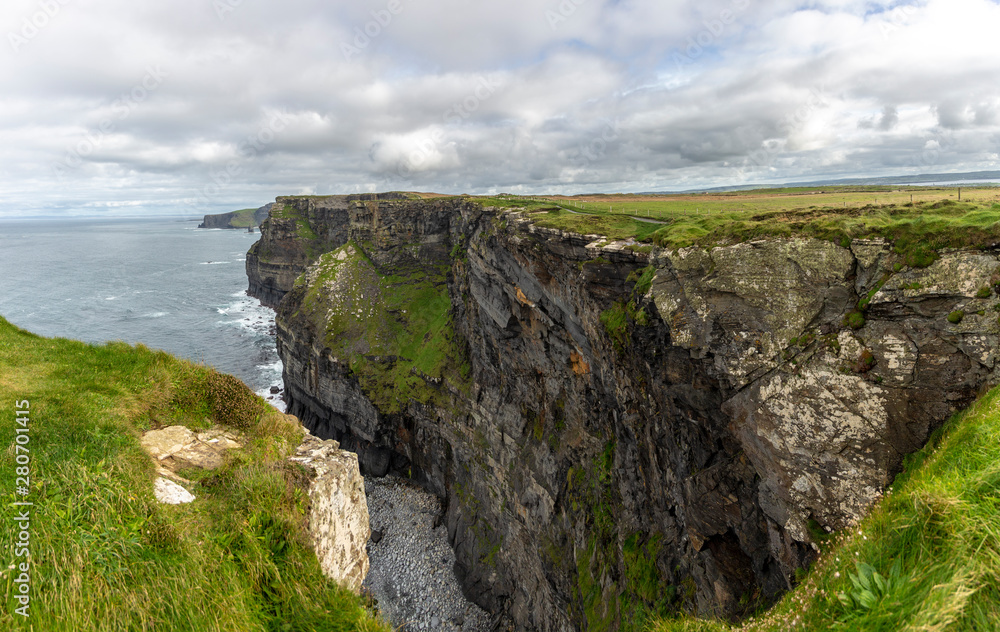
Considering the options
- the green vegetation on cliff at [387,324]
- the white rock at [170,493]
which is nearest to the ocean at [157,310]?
the green vegetation on cliff at [387,324]

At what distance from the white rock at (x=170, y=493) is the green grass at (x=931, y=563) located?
11.2 m

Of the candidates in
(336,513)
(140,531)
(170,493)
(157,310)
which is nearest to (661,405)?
(336,513)

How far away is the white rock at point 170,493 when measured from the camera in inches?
319

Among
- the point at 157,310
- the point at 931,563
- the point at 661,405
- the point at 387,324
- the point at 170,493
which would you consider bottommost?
the point at 157,310

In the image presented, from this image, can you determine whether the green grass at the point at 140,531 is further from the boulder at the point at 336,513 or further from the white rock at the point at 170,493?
the boulder at the point at 336,513

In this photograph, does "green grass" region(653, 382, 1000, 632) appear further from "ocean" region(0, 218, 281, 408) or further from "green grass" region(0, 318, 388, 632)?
"ocean" region(0, 218, 281, 408)

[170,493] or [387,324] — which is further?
[387,324]

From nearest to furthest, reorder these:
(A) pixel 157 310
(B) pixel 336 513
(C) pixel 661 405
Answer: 1. (B) pixel 336 513
2. (C) pixel 661 405
3. (A) pixel 157 310

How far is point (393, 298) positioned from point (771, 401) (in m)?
63.6

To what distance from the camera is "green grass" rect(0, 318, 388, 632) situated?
6059 mm

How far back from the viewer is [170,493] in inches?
327

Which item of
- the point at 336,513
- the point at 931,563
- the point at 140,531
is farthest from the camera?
the point at 336,513

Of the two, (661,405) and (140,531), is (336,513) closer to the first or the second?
(140,531)

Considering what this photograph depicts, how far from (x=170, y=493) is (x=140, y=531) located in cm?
137
